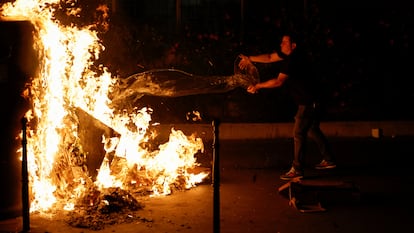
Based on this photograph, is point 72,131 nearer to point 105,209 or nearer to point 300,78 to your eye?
point 105,209

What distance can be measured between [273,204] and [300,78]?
2.25 metres

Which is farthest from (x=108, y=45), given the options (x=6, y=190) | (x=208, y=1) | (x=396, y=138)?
(x=6, y=190)

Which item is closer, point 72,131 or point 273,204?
point 273,204

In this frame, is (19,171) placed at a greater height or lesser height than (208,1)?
lesser

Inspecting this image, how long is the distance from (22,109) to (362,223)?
13.3ft

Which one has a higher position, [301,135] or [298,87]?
[298,87]

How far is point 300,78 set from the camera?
9867mm

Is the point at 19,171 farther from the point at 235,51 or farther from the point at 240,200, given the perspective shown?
the point at 235,51

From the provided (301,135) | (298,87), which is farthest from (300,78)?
(301,135)

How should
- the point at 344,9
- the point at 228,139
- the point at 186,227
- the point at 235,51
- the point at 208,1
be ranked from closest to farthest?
1. the point at 186,227
2. the point at 228,139
3. the point at 235,51
4. the point at 344,9
5. the point at 208,1

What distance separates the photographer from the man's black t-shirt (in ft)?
32.0

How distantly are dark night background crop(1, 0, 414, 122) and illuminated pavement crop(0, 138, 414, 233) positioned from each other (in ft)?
9.15

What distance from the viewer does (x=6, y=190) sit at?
25.0ft

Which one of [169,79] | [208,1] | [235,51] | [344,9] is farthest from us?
[208,1]
